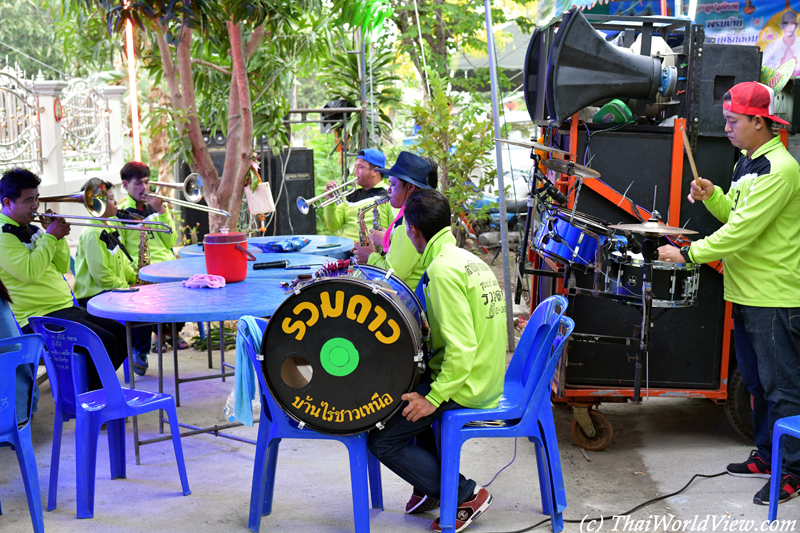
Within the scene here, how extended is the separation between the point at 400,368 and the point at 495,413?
479mm

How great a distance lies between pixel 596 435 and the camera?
4203 mm

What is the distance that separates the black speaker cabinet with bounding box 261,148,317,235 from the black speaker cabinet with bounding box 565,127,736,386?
23.2 ft

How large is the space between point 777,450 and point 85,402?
301cm

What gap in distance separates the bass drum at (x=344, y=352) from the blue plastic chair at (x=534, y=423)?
1.02 feet

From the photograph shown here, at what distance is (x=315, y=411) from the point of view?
2904mm

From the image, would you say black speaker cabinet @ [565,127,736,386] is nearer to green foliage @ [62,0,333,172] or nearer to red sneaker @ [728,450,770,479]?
red sneaker @ [728,450,770,479]

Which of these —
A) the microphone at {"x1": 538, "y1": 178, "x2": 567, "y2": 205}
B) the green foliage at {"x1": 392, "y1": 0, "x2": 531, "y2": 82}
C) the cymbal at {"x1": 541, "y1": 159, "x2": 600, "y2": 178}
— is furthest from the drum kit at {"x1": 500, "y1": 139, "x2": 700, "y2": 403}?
the green foliage at {"x1": 392, "y1": 0, "x2": 531, "y2": 82}

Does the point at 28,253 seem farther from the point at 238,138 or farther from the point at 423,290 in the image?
the point at 238,138

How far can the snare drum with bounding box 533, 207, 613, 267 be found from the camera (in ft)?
11.6

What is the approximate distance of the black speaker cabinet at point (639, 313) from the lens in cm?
407

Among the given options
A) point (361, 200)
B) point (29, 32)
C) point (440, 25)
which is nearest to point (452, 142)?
point (361, 200)

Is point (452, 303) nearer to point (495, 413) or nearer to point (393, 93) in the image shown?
point (495, 413)

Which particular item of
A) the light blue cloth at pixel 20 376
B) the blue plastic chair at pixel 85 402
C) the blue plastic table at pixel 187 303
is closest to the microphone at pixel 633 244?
the blue plastic table at pixel 187 303

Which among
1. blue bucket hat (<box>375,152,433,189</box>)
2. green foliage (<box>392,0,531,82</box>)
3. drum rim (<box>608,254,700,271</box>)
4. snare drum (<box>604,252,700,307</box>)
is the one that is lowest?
snare drum (<box>604,252,700,307</box>)
